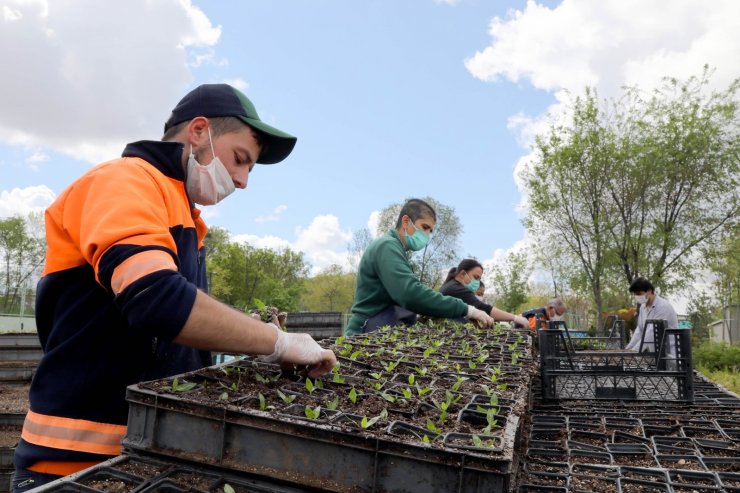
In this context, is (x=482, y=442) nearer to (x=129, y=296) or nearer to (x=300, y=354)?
(x=300, y=354)

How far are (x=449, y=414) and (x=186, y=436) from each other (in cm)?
80

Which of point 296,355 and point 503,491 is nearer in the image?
Answer: point 503,491

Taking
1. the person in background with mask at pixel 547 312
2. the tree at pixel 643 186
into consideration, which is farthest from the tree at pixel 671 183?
the person in background with mask at pixel 547 312

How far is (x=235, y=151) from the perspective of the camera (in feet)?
6.94

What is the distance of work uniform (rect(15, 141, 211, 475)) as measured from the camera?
1.56m

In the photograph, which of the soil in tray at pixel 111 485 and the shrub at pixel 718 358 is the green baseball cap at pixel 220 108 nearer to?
the soil in tray at pixel 111 485

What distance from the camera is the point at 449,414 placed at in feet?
5.95

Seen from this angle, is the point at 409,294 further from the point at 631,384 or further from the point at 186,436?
the point at 186,436

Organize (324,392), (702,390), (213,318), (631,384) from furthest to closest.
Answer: (702,390), (631,384), (324,392), (213,318)

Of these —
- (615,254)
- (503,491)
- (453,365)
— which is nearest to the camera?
(503,491)

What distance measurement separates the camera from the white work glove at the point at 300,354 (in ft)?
6.10

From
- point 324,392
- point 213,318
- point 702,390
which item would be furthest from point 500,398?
point 702,390

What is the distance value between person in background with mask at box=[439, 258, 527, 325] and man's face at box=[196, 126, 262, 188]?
4.32 metres

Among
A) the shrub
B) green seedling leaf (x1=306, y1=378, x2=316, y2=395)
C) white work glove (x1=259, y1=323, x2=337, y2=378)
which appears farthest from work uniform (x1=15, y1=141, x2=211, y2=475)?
the shrub
